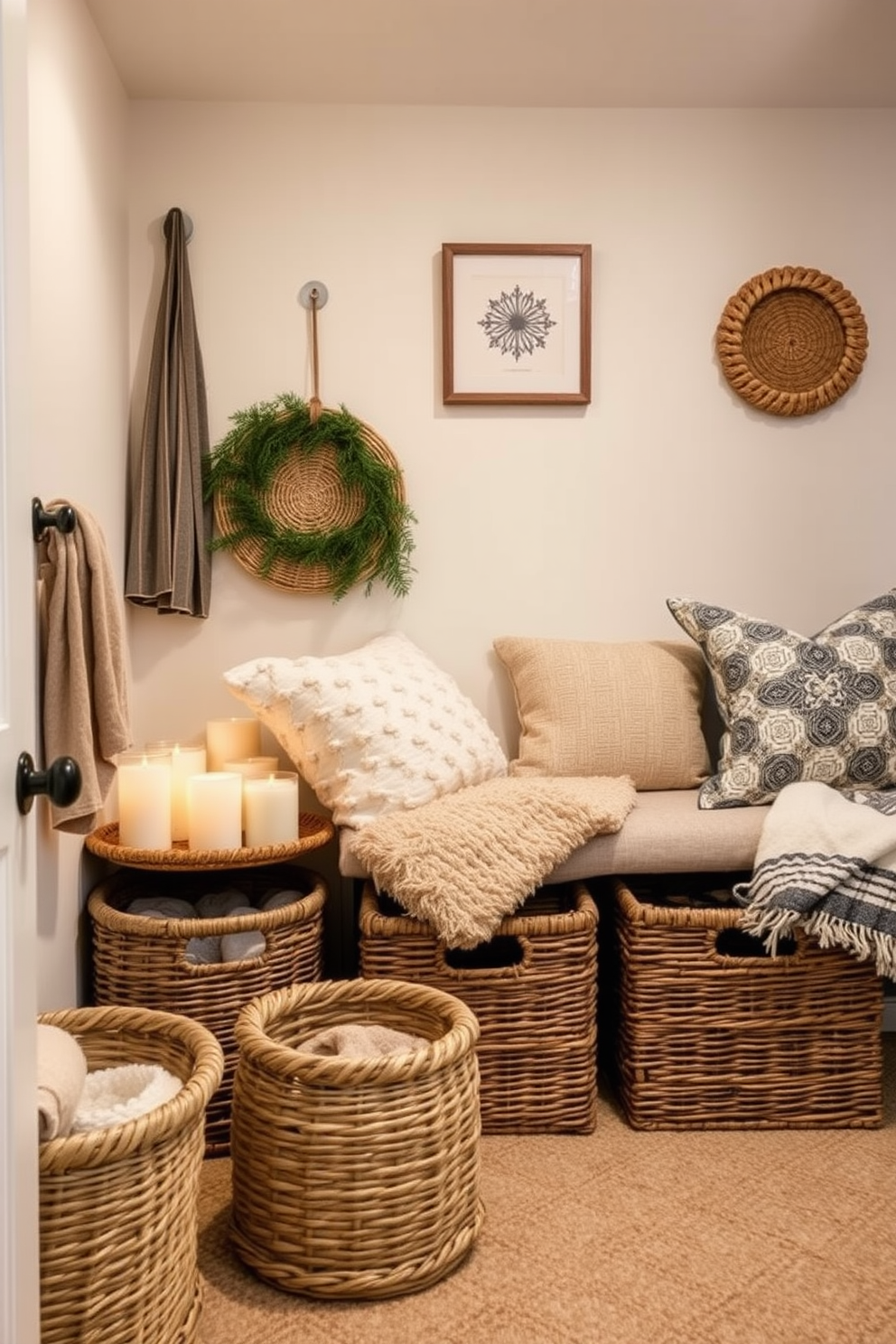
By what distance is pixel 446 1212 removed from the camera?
1.73 metres

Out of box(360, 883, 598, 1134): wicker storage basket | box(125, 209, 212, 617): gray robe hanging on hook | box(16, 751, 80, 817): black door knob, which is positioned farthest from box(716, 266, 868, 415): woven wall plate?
box(16, 751, 80, 817): black door knob

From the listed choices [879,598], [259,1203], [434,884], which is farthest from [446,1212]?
[879,598]

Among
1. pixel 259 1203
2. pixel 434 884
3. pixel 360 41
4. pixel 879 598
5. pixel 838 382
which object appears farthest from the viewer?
pixel 838 382

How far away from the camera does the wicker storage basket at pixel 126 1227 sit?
1349mm

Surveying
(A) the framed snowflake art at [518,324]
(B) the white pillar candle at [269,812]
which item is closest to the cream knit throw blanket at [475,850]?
(B) the white pillar candle at [269,812]

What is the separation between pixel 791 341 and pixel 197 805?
1.84 metres

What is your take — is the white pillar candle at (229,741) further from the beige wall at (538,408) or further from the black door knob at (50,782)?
the black door knob at (50,782)

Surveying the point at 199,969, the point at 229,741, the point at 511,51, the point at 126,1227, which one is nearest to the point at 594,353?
the point at 511,51

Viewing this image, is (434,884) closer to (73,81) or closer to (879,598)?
(879,598)

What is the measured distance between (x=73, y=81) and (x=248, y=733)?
140 cm

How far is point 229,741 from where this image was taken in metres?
2.64

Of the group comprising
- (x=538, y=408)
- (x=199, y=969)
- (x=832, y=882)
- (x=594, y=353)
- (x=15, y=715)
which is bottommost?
(x=199, y=969)

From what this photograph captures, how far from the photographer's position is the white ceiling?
234 centimetres

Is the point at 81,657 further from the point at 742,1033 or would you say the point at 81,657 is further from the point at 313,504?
the point at 742,1033
